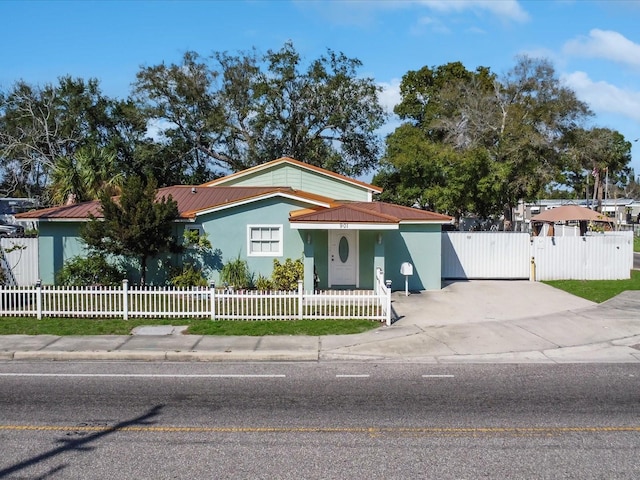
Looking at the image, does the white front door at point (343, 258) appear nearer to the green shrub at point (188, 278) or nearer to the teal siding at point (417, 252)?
the teal siding at point (417, 252)

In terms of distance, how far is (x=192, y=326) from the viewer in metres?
15.0

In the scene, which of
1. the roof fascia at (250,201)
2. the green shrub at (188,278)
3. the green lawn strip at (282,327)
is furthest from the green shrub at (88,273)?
the green lawn strip at (282,327)

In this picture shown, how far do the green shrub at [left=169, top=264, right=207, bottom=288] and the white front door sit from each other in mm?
4377

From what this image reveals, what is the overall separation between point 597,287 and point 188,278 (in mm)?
14287

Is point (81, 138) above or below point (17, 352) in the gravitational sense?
above

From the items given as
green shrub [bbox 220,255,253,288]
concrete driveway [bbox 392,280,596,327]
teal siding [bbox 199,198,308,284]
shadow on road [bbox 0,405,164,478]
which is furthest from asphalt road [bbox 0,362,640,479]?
teal siding [bbox 199,198,308,284]

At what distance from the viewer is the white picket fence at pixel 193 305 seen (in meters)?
15.7

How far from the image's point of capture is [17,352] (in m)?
12.5

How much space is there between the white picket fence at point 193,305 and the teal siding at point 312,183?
9841 millimetres

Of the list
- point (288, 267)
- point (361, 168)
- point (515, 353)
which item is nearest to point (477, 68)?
point (361, 168)

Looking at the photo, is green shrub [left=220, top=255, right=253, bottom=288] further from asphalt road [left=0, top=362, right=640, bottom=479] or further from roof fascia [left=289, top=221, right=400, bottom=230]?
asphalt road [left=0, top=362, right=640, bottom=479]

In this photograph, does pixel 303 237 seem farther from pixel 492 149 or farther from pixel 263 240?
pixel 492 149

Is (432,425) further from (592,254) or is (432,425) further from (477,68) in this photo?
(477,68)

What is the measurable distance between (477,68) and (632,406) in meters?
55.8
